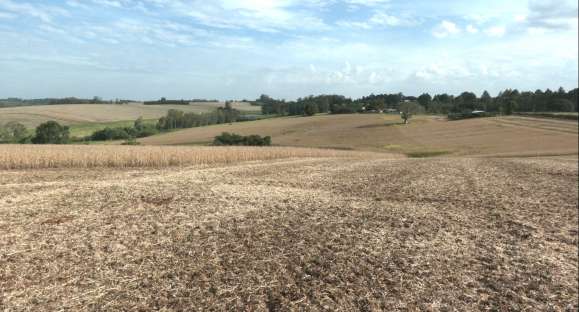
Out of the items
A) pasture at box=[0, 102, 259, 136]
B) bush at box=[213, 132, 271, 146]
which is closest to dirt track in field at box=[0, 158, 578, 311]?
bush at box=[213, 132, 271, 146]

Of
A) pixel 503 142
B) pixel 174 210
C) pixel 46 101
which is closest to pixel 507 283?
pixel 174 210

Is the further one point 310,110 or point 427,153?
point 310,110

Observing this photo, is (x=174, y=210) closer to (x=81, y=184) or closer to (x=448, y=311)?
(x=81, y=184)

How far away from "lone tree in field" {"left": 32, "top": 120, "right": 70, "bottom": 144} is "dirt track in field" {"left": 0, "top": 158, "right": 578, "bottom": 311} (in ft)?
150

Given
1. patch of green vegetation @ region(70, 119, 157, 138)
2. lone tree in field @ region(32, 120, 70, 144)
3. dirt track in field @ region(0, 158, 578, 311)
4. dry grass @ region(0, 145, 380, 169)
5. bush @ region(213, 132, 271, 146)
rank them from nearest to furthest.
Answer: dirt track in field @ region(0, 158, 578, 311)
dry grass @ region(0, 145, 380, 169)
bush @ region(213, 132, 271, 146)
lone tree in field @ region(32, 120, 70, 144)
patch of green vegetation @ region(70, 119, 157, 138)

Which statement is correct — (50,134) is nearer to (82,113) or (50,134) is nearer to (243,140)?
(243,140)

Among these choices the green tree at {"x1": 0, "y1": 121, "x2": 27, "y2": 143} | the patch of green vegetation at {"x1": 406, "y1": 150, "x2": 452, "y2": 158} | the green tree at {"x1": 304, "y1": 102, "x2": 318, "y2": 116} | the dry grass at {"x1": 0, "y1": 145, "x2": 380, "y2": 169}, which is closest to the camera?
the dry grass at {"x1": 0, "y1": 145, "x2": 380, "y2": 169}

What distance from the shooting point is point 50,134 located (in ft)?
178

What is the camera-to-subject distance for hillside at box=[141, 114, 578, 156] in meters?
47.0

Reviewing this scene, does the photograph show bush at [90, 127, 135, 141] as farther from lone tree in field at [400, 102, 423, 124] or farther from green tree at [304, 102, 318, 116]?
lone tree in field at [400, 102, 423, 124]

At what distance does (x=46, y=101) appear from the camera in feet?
306

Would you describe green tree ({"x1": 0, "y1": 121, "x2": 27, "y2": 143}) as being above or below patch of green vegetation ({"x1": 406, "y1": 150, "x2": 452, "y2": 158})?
above

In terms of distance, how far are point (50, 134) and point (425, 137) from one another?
54.0 meters

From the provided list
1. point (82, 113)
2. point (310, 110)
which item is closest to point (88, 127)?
point (82, 113)
